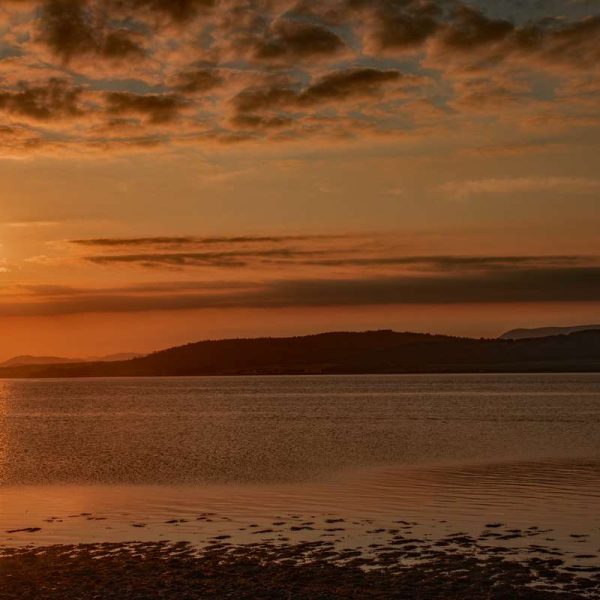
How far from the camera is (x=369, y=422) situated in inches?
3910

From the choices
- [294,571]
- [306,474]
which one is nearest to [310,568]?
[294,571]

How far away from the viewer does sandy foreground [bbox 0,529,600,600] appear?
21.3m

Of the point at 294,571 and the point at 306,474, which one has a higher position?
the point at 294,571

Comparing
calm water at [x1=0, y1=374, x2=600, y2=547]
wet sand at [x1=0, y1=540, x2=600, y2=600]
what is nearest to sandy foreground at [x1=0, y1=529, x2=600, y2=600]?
wet sand at [x1=0, y1=540, x2=600, y2=600]

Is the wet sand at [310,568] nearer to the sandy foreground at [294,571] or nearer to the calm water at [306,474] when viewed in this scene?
the sandy foreground at [294,571]

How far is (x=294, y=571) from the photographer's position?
23547 mm

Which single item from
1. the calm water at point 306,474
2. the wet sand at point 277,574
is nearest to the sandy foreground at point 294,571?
the wet sand at point 277,574

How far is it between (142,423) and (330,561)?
83.8 meters

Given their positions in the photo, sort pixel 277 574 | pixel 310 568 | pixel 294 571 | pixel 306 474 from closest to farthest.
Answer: pixel 277 574
pixel 294 571
pixel 310 568
pixel 306 474

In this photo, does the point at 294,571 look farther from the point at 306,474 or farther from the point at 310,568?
the point at 306,474

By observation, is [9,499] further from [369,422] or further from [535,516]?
[369,422]

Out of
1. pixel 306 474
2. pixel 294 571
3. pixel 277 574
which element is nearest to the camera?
pixel 277 574

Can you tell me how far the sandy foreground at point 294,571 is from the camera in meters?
21.3

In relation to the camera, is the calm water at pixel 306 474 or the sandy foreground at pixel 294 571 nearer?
the sandy foreground at pixel 294 571
